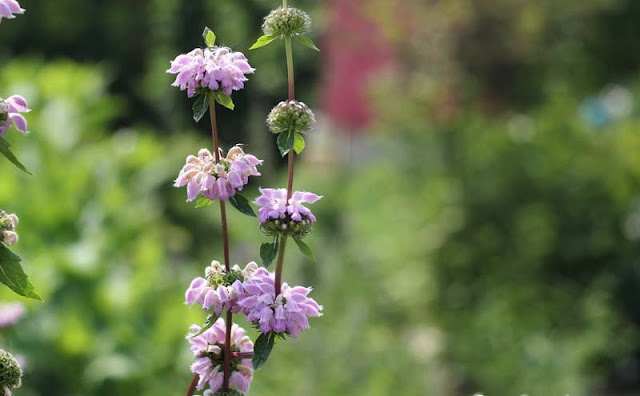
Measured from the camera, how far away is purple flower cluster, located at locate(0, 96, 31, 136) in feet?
3.62

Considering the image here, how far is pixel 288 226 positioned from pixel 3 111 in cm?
35

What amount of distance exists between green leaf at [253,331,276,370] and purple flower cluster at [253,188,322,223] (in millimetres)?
136

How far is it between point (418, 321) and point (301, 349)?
2.76 meters

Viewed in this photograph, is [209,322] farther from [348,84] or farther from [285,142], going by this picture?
[348,84]

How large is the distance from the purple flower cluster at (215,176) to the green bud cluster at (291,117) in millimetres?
56

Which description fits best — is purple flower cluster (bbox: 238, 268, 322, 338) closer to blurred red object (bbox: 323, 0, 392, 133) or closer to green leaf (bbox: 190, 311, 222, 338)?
green leaf (bbox: 190, 311, 222, 338)

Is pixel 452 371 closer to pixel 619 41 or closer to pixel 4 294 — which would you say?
pixel 4 294

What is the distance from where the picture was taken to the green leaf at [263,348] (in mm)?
1105

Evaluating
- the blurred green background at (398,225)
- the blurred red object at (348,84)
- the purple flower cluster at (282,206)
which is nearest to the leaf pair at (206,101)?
the purple flower cluster at (282,206)

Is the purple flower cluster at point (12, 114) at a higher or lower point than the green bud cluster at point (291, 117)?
lower

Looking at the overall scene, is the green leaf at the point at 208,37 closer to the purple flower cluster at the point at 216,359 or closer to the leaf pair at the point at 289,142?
the leaf pair at the point at 289,142

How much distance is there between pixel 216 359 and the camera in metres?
1.19

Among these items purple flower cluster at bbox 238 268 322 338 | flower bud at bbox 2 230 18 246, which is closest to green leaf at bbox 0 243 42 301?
flower bud at bbox 2 230 18 246

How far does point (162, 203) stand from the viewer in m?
8.66
